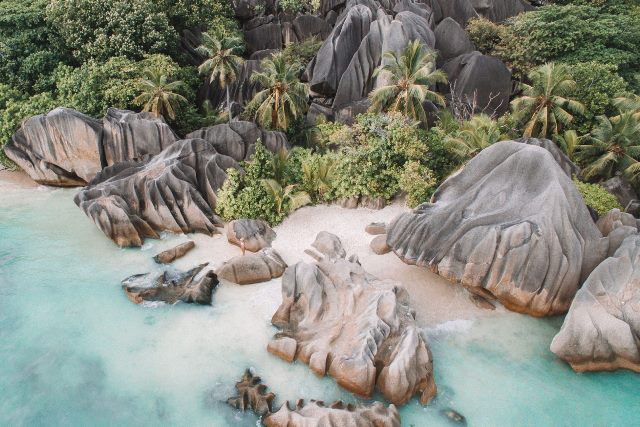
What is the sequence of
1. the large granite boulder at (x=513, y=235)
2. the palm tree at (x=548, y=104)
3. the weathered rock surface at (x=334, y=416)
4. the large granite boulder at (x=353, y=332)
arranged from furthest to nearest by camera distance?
the palm tree at (x=548, y=104) < the large granite boulder at (x=513, y=235) < the large granite boulder at (x=353, y=332) < the weathered rock surface at (x=334, y=416)

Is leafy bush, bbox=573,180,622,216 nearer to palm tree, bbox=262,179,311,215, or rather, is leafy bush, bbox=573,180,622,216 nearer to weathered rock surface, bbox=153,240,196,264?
palm tree, bbox=262,179,311,215

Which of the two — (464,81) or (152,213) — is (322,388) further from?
(464,81)

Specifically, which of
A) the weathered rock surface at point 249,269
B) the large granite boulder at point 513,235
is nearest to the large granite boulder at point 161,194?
the weathered rock surface at point 249,269

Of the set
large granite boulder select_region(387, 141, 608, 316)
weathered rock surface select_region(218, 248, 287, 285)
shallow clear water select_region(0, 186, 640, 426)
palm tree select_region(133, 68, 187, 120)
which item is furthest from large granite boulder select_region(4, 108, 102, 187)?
large granite boulder select_region(387, 141, 608, 316)

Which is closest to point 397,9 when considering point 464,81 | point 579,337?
point 464,81

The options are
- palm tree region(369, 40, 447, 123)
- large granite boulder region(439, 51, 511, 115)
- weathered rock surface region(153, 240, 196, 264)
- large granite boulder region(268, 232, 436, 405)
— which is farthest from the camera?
large granite boulder region(439, 51, 511, 115)

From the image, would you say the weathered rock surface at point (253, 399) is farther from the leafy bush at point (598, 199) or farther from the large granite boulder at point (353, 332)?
the leafy bush at point (598, 199)
